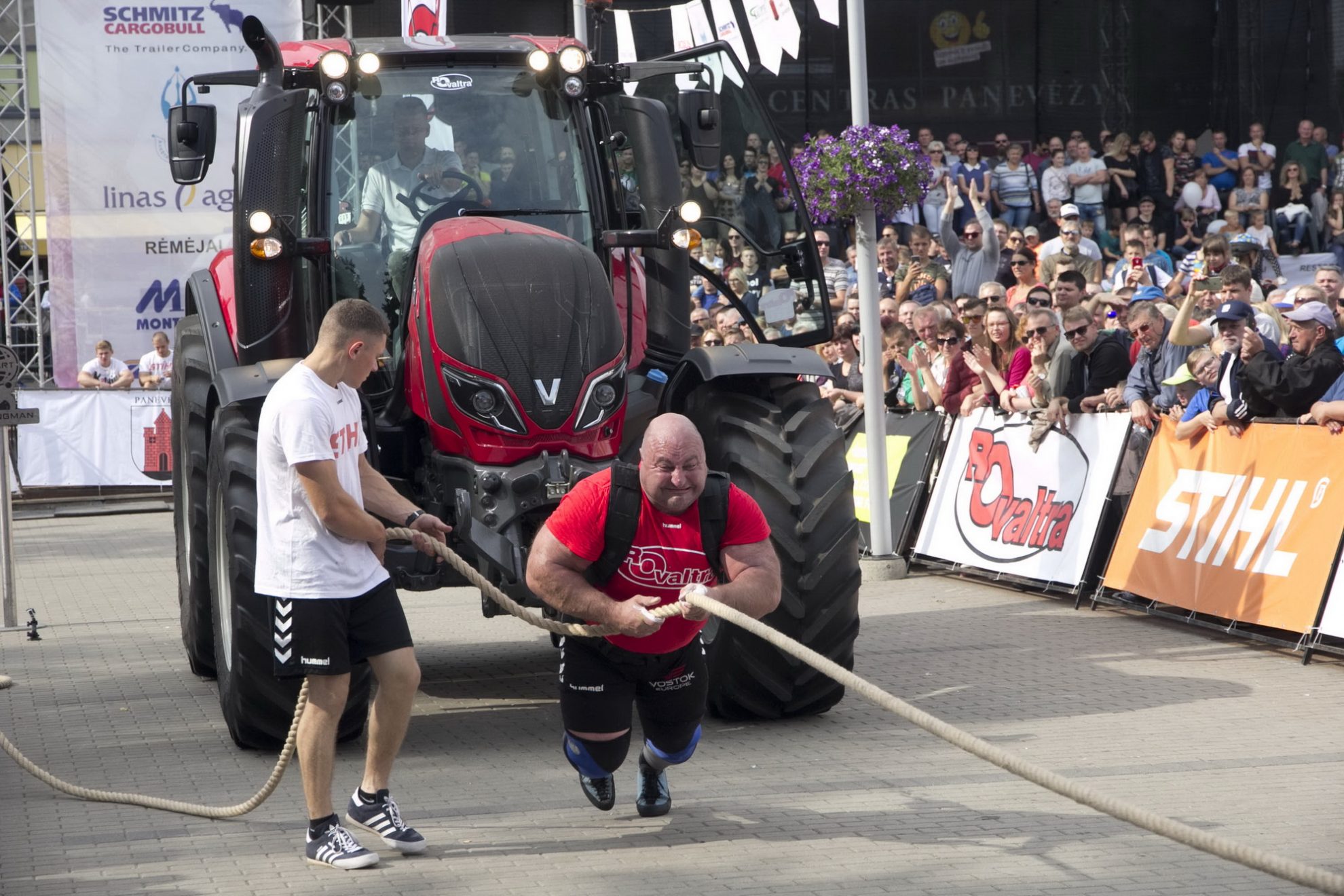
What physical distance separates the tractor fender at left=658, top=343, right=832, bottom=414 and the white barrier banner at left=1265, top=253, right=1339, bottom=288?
1183 centimetres

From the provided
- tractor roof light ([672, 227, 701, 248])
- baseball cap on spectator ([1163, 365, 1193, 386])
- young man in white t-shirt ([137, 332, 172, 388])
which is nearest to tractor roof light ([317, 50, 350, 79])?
tractor roof light ([672, 227, 701, 248])

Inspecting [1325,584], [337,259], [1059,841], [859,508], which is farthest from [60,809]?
[859,508]

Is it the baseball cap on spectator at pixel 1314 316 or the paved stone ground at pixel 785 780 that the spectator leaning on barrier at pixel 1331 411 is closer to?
the baseball cap on spectator at pixel 1314 316

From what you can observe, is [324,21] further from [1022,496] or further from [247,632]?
[247,632]

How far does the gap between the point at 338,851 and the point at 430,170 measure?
3.18 metres

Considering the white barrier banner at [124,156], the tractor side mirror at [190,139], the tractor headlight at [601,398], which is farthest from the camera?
the white barrier banner at [124,156]

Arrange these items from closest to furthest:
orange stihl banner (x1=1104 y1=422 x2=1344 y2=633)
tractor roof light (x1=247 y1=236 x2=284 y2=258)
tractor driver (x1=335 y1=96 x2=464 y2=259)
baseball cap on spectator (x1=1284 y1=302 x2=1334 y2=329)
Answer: tractor roof light (x1=247 y1=236 x2=284 y2=258) < tractor driver (x1=335 y1=96 x2=464 y2=259) < orange stihl banner (x1=1104 y1=422 x2=1344 y2=633) < baseball cap on spectator (x1=1284 y1=302 x2=1334 y2=329)

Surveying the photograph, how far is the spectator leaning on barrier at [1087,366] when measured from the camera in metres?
11.1

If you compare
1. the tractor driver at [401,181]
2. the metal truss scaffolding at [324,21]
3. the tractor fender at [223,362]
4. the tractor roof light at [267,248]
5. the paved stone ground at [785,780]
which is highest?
the metal truss scaffolding at [324,21]

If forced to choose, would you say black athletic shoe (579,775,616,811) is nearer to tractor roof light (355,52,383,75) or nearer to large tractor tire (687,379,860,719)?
large tractor tire (687,379,860,719)

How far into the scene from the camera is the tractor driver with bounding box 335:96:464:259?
736 cm

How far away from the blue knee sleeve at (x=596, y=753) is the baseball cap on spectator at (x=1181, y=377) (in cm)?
565

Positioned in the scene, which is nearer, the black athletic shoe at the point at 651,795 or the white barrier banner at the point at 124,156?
the black athletic shoe at the point at 651,795

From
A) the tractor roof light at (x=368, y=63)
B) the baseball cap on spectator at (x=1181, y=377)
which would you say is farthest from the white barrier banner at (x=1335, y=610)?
the tractor roof light at (x=368, y=63)
